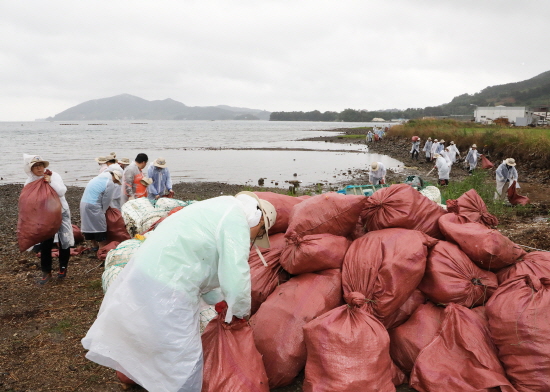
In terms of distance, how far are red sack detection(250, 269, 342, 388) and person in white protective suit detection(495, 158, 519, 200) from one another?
8.27m

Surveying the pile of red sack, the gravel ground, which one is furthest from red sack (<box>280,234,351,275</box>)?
the gravel ground

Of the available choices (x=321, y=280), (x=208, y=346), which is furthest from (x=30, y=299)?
(x=321, y=280)

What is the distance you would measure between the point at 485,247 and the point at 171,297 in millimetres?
2322

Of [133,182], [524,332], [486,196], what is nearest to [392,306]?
[524,332]

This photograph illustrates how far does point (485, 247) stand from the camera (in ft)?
9.72

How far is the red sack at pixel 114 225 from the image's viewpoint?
6113mm

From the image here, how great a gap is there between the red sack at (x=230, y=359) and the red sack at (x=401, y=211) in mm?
1578

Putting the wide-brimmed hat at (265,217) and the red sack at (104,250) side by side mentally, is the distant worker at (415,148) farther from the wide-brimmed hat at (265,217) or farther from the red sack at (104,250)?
the wide-brimmed hat at (265,217)

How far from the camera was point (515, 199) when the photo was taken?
29.7 feet

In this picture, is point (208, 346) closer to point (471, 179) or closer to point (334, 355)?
point (334, 355)

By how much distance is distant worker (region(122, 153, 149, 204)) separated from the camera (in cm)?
711

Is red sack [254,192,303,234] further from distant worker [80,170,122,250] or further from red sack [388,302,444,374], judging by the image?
distant worker [80,170,122,250]

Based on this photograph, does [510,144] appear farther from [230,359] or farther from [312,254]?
[230,359]

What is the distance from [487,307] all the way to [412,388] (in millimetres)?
761
